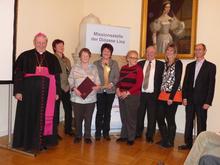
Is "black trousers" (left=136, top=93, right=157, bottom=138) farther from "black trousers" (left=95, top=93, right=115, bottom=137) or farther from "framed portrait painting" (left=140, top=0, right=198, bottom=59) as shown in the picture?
"framed portrait painting" (left=140, top=0, right=198, bottom=59)

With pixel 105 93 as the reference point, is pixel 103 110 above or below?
below

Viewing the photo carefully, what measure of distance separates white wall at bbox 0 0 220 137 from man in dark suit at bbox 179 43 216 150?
0.95 meters

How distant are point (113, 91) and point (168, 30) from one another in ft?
5.60

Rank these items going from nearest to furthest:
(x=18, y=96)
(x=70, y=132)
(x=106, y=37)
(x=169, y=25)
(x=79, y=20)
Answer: (x=18, y=96), (x=70, y=132), (x=106, y=37), (x=169, y=25), (x=79, y=20)

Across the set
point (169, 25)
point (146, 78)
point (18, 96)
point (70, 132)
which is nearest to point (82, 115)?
point (70, 132)

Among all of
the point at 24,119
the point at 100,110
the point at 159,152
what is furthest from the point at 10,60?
the point at 159,152

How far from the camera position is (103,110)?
4.25m

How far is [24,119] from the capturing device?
11.8 feet

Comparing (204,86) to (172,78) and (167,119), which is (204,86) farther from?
(167,119)

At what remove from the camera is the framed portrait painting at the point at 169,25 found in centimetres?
487

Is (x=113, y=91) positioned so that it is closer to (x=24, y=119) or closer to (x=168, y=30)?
(x=24, y=119)

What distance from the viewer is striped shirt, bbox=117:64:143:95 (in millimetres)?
4008

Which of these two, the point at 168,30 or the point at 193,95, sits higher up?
the point at 168,30

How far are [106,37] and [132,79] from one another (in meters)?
1.09
